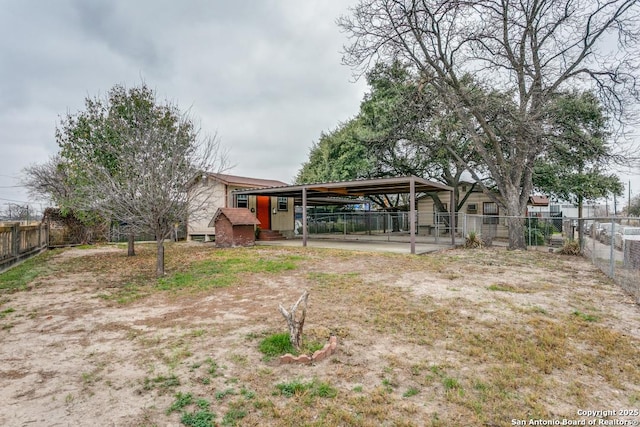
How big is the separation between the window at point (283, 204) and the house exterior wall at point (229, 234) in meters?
5.08

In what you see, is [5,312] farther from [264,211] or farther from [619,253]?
[264,211]

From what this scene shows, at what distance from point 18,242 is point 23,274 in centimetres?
269

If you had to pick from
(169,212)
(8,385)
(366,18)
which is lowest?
(8,385)

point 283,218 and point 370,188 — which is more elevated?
point 370,188

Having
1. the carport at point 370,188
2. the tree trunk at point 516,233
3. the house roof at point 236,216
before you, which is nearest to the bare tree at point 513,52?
the tree trunk at point 516,233

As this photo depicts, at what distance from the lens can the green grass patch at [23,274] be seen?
21.7 ft

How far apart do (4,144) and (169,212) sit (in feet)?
72.0

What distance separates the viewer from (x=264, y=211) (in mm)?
18422

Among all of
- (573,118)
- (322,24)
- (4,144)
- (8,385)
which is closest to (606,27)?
(573,118)

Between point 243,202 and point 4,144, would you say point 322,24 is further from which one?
point 4,144

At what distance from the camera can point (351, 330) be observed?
13.2 feet

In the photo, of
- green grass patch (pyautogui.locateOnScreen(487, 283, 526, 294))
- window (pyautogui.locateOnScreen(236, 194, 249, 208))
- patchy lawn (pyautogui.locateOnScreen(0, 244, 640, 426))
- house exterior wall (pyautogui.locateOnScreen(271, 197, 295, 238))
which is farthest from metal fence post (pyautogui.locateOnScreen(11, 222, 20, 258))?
green grass patch (pyautogui.locateOnScreen(487, 283, 526, 294))

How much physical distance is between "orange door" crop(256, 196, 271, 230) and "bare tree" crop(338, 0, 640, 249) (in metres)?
8.52

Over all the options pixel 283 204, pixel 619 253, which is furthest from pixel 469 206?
pixel 619 253
